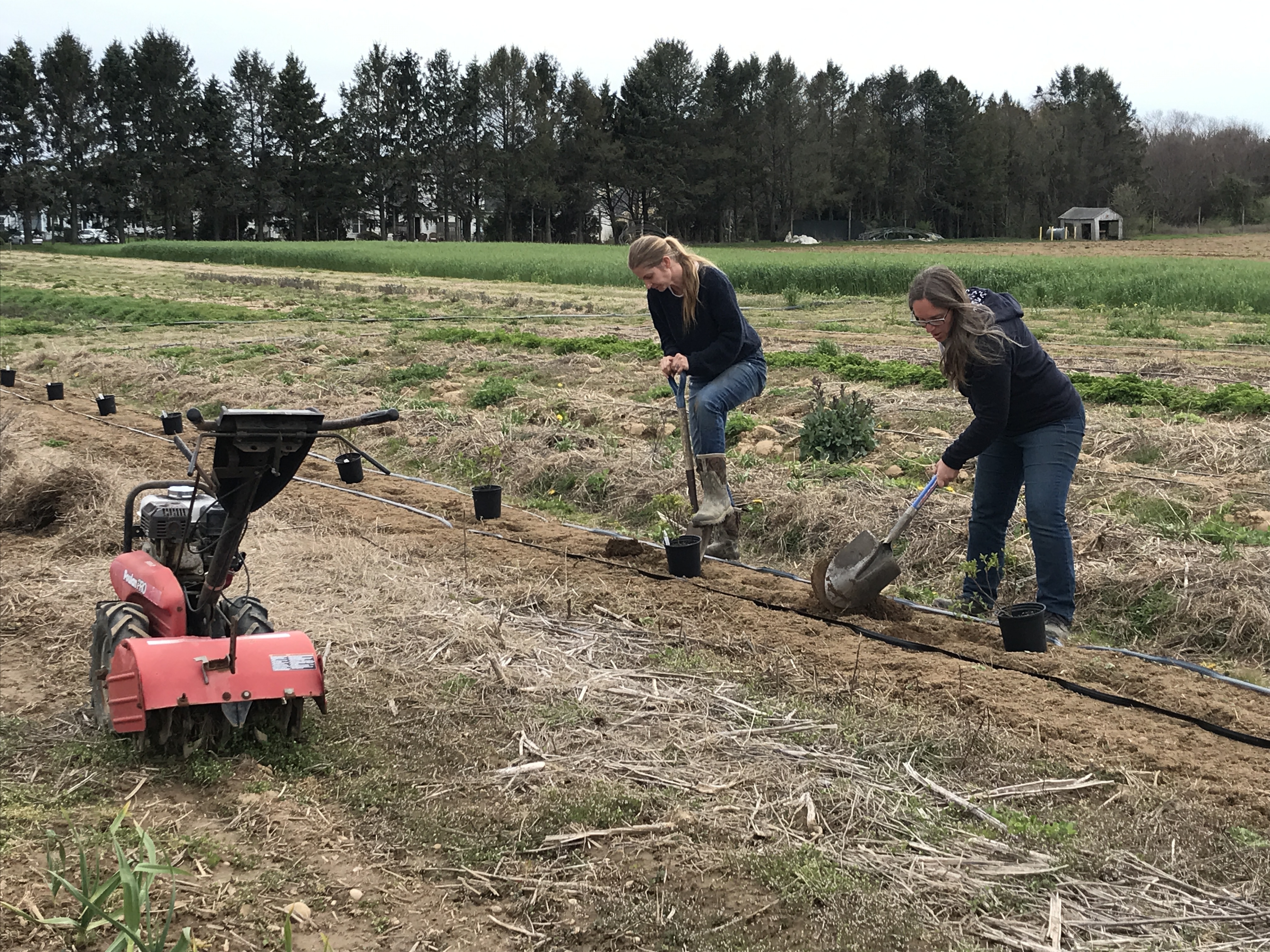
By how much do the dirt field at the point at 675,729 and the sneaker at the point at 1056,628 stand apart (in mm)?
127

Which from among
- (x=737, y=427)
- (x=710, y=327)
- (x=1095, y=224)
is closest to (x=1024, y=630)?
(x=710, y=327)

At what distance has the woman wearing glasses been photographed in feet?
15.4

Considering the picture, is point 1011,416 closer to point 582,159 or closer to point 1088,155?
point 582,159

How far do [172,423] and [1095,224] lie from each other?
2906 inches

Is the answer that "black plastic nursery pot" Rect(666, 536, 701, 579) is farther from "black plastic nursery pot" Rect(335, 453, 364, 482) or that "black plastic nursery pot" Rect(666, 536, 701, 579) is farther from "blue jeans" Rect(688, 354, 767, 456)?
"black plastic nursery pot" Rect(335, 453, 364, 482)

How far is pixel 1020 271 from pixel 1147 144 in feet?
235

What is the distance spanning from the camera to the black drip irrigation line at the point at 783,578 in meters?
4.71

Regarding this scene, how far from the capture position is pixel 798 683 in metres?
4.42

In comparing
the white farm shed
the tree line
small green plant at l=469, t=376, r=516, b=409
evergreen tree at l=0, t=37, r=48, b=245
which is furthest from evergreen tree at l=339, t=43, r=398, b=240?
small green plant at l=469, t=376, r=516, b=409

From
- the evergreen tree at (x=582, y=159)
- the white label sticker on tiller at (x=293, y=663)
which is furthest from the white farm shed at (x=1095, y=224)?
the white label sticker on tiller at (x=293, y=663)

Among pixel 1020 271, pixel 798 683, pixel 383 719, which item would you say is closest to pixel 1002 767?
pixel 798 683

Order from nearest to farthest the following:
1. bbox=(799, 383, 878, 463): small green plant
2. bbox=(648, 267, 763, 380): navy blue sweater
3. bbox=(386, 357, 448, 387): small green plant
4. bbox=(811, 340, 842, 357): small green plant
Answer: bbox=(648, 267, 763, 380): navy blue sweater < bbox=(799, 383, 878, 463): small green plant < bbox=(386, 357, 448, 387): small green plant < bbox=(811, 340, 842, 357): small green plant

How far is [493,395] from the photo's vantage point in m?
11.5

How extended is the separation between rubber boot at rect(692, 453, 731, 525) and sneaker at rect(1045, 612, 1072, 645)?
6.50 ft
